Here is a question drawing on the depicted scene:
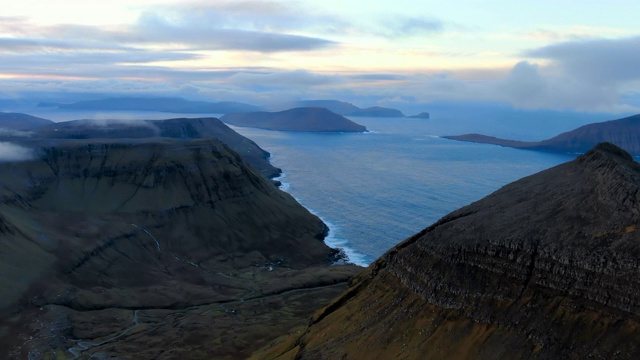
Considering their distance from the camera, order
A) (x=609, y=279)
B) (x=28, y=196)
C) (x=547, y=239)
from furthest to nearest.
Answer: (x=28, y=196) < (x=547, y=239) < (x=609, y=279)

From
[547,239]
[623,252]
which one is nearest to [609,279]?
[623,252]

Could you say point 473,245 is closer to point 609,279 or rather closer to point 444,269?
point 444,269

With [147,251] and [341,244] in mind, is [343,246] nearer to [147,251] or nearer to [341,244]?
[341,244]

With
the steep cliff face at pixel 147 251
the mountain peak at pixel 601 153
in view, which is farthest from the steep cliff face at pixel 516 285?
the steep cliff face at pixel 147 251

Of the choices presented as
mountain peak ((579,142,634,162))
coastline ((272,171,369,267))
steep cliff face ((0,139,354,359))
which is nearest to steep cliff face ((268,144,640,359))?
mountain peak ((579,142,634,162))

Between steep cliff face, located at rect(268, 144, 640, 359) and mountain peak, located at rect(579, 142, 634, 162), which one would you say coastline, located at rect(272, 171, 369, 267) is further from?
mountain peak, located at rect(579, 142, 634, 162)
